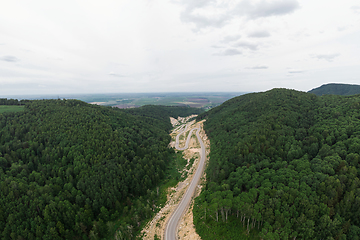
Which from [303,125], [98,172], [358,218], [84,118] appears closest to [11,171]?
[98,172]

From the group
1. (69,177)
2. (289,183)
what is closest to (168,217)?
(289,183)

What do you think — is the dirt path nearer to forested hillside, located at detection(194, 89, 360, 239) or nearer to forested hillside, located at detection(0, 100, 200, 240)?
forested hillside, located at detection(194, 89, 360, 239)

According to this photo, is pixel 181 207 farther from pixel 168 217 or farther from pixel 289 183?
Answer: pixel 289 183

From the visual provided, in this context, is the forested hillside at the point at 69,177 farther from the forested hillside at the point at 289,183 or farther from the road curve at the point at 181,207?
the forested hillside at the point at 289,183

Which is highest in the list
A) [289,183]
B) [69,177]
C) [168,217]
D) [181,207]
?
[289,183]

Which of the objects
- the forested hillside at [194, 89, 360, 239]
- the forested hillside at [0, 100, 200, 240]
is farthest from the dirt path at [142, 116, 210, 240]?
the forested hillside at [0, 100, 200, 240]

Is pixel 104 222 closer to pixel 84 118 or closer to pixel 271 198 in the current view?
pixel 271 198

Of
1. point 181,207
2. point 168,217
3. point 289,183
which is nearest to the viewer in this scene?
point 289,183

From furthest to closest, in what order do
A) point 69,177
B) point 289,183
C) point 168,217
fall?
point 69,177 → point 168,217 → point 289,183

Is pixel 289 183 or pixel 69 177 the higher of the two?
pixel 289 183
